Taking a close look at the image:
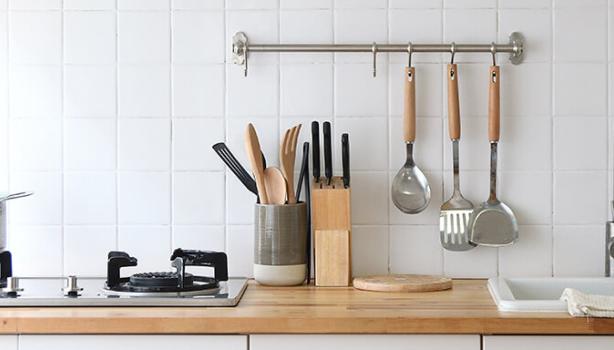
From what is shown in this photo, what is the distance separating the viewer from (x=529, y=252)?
245 centimetres

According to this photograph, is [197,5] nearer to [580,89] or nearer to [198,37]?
[198,37]

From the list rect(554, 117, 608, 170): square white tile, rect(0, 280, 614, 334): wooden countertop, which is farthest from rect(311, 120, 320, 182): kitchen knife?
rect(554, 117, 608, 170): square white tile

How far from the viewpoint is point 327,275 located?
231cm

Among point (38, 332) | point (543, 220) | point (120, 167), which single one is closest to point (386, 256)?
point (543, 220)

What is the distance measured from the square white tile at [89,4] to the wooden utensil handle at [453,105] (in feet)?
2.82

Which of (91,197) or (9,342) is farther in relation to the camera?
(91,197)

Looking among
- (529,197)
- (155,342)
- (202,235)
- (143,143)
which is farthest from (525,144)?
(155,342)

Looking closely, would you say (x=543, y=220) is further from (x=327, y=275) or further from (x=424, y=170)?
(x=327, y=275)

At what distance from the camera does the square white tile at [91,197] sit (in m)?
2.47

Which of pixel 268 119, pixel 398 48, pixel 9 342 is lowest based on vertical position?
pixel 9 342

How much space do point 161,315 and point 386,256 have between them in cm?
71

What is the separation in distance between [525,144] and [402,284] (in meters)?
0.50

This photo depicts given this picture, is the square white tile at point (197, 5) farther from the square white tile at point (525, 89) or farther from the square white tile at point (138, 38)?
the square white tile at point (525, 89)

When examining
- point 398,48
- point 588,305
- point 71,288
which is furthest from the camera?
point 398,48
